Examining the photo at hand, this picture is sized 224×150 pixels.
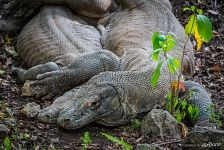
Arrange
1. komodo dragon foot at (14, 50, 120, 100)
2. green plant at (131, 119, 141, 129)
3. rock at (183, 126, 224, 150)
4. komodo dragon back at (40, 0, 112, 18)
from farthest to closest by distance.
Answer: komodo dragon back at (40, 0, 112, 18) < komodo dragon foot at (14, 50, 120, 100) < green plant at (131, 119, 141, 129) < rock at (183, 126, 224, 150)

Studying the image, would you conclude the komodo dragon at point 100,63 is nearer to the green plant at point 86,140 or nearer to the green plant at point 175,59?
the green plant at point 175,59

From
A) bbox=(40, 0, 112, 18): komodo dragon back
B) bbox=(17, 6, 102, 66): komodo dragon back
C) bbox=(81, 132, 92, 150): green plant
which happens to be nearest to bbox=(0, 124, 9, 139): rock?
bbox=(81, 132, 92, 150): green plant

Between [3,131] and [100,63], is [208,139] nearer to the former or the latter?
[3,131]

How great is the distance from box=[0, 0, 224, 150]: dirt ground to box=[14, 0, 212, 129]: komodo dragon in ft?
0.36

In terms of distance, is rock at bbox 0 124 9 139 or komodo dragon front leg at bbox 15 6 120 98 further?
komodo dragon front leg at bbox 15 6 120 98

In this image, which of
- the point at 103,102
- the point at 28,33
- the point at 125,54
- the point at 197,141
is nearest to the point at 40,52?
the point at 28,33

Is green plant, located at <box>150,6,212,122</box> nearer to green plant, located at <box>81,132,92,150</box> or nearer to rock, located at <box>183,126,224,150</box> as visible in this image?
green plant, located at <box>81,132,92,150</box>

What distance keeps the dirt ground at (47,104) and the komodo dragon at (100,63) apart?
0.36 ft

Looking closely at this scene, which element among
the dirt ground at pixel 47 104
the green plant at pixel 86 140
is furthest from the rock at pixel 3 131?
the green plant at pixel 86 140

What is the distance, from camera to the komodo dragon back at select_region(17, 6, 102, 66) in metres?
6.55

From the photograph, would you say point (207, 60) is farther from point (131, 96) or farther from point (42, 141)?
point (42, 141)

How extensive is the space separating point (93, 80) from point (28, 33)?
5.58 ft

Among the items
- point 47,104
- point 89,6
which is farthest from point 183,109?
point 89,6

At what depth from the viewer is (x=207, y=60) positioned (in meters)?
7.82
